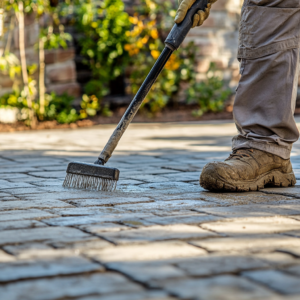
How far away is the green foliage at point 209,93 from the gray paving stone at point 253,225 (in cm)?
651

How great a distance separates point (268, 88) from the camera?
2662 mm

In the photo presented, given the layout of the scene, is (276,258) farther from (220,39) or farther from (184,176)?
(220,39)

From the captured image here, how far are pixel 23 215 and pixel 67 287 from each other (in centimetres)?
83

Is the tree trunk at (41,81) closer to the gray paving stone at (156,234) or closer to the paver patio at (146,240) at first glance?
the paver patio at (146,240)

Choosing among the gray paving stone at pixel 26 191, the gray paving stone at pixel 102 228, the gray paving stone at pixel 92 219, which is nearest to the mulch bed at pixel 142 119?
the gray paving stone at pixel 26 191

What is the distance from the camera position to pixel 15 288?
1181 mm

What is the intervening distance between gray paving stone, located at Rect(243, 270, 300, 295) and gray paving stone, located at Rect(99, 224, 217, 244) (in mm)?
352

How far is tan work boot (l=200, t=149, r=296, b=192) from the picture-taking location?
2465 mm

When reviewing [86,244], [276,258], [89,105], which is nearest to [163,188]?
[86,244]

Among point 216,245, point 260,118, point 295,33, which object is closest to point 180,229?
point 216,245

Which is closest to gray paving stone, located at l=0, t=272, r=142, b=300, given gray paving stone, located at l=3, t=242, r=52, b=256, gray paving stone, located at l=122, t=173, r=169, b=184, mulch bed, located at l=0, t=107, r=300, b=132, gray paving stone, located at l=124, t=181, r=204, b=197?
gray paving stone, located at l=3, t=242, r=52, b=256

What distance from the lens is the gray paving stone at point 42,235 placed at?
159 centimetres

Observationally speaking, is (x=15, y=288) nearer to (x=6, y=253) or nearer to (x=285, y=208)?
(x=6, y=253)

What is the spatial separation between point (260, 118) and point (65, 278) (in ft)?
5.43
